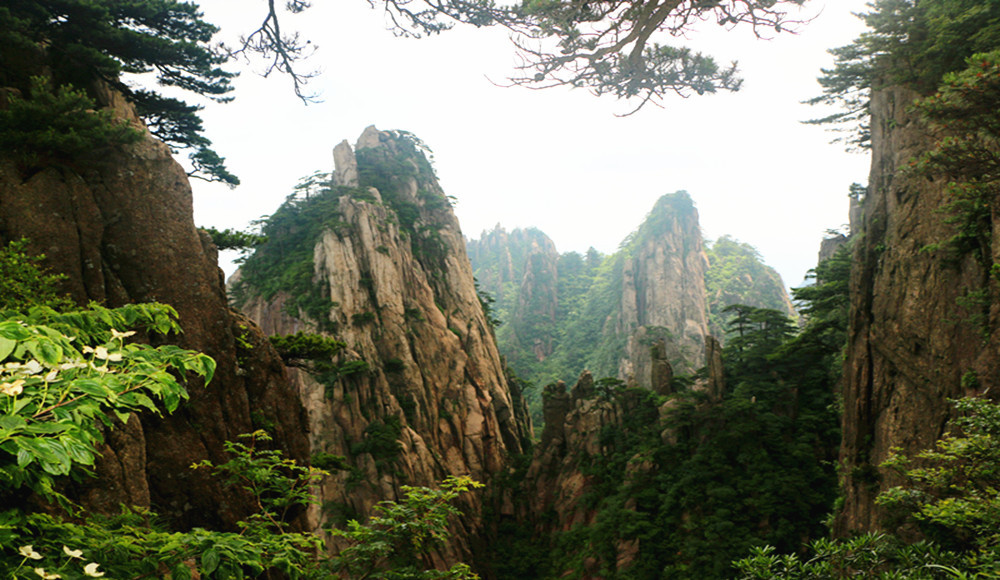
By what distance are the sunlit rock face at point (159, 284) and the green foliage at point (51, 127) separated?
22cm

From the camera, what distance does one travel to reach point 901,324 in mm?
10211

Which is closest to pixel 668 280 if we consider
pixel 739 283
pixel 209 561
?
pixel 739 283

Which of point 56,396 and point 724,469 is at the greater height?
→ point 56,396

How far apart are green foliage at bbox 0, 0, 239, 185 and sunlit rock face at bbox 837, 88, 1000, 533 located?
45.8ft

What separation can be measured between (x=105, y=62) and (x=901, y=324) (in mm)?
16758

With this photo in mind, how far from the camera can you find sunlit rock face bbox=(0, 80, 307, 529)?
24.1 feet

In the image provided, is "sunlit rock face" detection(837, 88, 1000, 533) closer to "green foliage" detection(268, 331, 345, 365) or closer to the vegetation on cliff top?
the vegetation on cliff top

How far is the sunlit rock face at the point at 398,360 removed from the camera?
2319cm

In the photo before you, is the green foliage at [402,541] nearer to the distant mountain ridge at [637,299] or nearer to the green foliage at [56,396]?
the green foliage at [56,396]

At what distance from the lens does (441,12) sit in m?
7.91

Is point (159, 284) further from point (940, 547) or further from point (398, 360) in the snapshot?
point (398, 360)

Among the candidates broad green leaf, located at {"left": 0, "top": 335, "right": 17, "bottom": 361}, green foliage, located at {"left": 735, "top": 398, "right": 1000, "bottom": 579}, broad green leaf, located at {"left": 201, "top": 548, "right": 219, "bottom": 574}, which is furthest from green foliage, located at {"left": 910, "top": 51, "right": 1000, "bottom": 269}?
broad green leaf, located at {"left": 0, "top": 335, "right": 17, "bottom": 361}

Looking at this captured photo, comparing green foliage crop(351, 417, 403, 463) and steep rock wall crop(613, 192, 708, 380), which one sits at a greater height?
steep rock wall crop(613, 192, 708, 380)

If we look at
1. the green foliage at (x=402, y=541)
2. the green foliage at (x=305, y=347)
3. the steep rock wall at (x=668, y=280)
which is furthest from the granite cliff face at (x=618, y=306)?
the green foliage at (x=402, y=541)
